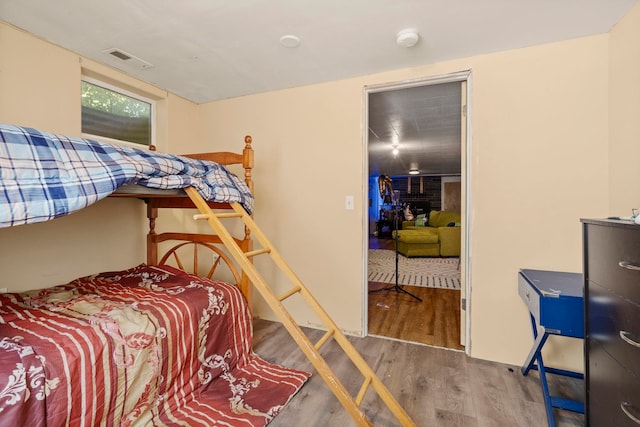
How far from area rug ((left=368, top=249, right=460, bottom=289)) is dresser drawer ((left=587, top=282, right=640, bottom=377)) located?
8.92 feet

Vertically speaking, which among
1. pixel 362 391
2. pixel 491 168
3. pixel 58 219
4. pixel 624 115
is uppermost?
pixel 624 115

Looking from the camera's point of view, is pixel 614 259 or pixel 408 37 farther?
pixel 408 37

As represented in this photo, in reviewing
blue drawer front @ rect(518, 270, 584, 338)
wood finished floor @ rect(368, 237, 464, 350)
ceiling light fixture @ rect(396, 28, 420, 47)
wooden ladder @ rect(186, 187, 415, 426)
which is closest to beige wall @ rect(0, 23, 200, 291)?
wooden ladder @ rect(186, 187, 415, 426)

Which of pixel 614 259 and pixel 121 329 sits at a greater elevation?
pixel 614 259

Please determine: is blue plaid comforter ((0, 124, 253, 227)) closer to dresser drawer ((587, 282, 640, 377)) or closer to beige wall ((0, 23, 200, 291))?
beige wall ((0, 23, 200, 291))

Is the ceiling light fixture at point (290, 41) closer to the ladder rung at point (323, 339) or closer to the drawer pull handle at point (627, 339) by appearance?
the ladder rung at point (323, 339)

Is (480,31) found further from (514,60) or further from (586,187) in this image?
(586,187)

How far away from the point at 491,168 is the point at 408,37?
1.04 m

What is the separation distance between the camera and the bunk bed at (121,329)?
1.09m

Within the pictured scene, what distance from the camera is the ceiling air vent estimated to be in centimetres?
203

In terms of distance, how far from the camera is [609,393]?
3.59 feet

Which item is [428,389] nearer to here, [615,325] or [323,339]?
[323,339]

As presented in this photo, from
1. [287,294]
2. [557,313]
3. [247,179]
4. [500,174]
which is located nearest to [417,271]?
[500,174]

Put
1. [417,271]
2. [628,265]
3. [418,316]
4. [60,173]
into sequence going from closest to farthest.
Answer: [628,265], [60,173], [418,316], [417,271]
